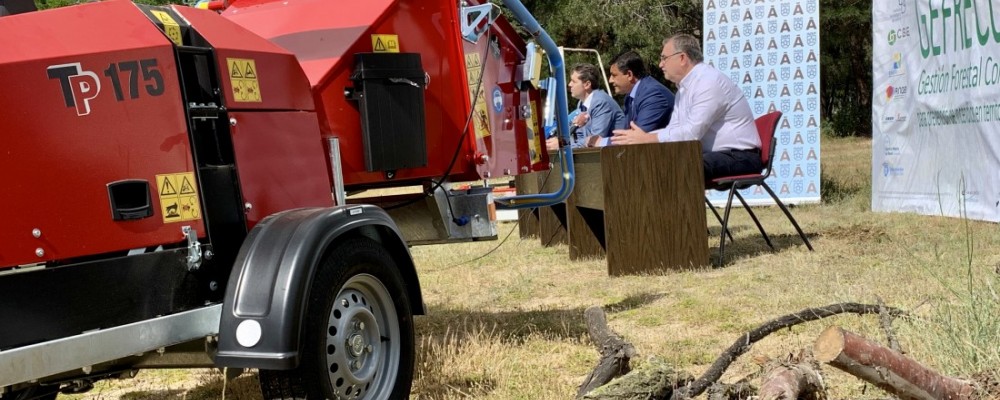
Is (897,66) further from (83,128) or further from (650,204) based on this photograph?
(83,128)

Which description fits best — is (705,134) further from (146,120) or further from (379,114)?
(146,120)

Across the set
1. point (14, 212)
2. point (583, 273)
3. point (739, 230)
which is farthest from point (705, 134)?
point (14, 212)

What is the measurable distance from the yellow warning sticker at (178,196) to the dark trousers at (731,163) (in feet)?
16.4

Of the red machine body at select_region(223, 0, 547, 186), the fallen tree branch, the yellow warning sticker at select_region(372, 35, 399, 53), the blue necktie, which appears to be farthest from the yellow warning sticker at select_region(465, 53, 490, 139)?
the blue necktie

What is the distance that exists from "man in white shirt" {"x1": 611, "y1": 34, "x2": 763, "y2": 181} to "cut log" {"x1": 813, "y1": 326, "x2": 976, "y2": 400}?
4747 mm

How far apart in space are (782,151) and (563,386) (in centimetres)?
893

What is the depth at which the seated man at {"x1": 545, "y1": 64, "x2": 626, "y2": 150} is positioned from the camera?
32.5 feet

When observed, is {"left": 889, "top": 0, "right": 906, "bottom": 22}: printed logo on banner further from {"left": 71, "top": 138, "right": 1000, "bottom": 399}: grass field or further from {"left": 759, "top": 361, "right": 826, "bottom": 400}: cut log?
{"left": 759, "top": 361, "right": 826, "bottom": 400}: cut log

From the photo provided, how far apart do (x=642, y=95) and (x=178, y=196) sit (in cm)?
596

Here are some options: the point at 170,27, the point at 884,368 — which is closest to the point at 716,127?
the point at 884,368

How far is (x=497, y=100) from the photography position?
5.57 metres

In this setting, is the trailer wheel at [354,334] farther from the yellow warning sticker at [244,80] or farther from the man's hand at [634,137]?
the man's hand at [634,137]

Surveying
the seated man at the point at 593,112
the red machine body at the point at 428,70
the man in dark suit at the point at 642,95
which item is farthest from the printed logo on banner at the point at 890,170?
the red machine body at the point at 428,70

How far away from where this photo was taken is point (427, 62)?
5008mm
